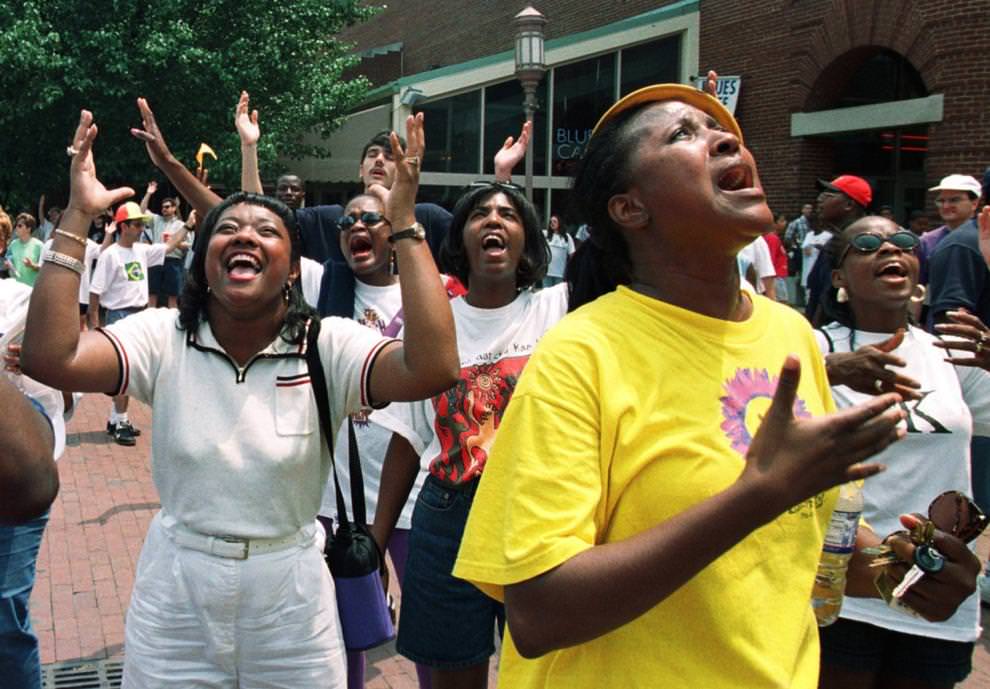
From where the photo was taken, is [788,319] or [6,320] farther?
[6,320]

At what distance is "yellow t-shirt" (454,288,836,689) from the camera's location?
160 centimetres

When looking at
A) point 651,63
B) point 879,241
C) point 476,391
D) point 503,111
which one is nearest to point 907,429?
point 879,241

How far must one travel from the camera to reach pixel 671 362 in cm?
175

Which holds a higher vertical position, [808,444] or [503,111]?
[503,111]

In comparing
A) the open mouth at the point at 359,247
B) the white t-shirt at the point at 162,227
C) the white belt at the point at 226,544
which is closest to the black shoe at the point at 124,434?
the white t-shirt at the point at 162,227

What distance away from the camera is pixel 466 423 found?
3.42 metres

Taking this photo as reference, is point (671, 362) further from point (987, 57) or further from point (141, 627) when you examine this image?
point (987, 57)

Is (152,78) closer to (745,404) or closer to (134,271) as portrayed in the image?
(134,271)

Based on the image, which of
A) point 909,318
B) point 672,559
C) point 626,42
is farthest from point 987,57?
point 672,559

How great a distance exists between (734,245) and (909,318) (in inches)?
72.3

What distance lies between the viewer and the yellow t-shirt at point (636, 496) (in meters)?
1.60

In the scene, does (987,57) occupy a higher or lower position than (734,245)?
higher

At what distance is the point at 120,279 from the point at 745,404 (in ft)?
29.2

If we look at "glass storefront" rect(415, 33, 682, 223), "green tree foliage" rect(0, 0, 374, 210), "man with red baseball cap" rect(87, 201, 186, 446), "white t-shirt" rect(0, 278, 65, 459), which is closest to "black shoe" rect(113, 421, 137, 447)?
"man with red baseball cap" rect(87, 201, 186, 446)
